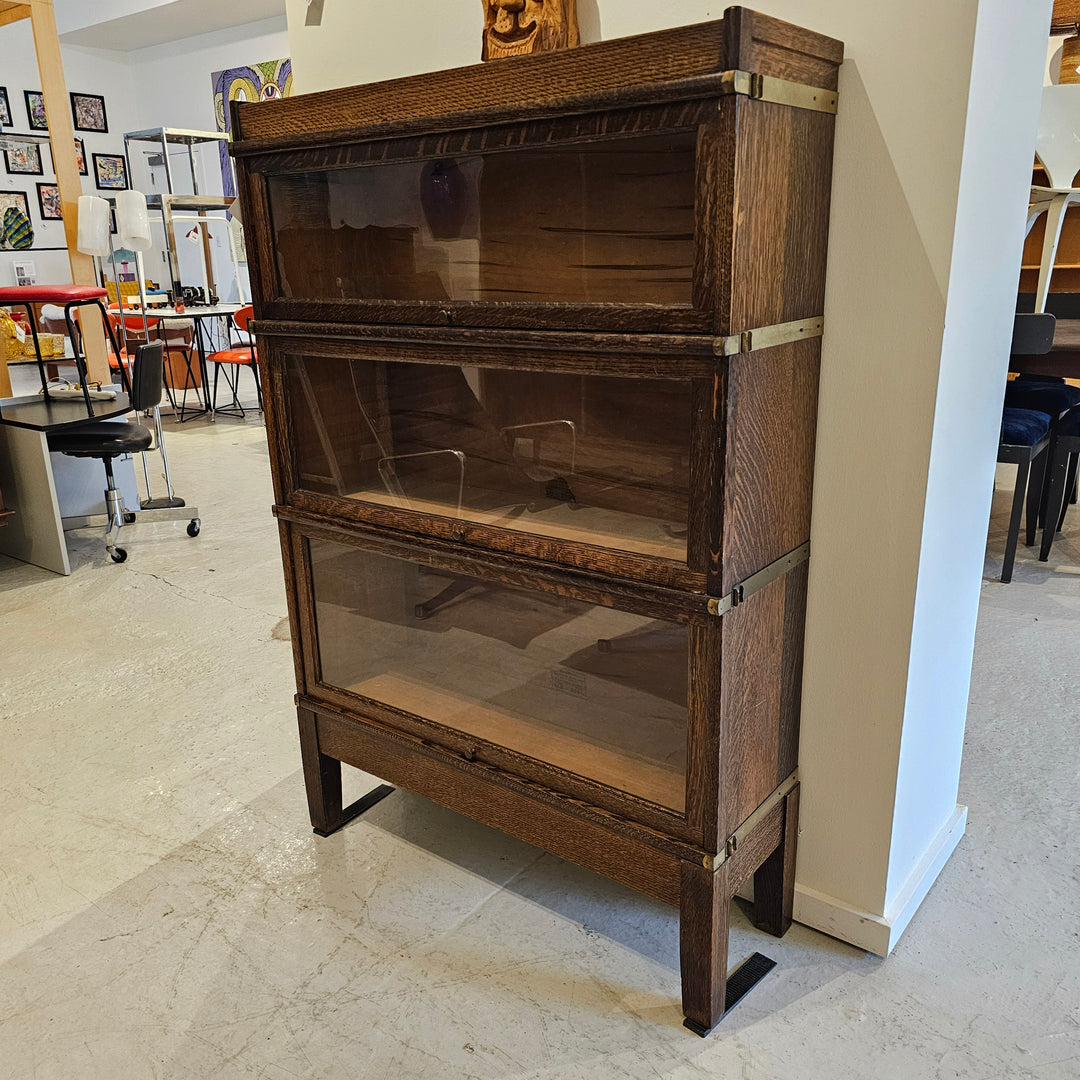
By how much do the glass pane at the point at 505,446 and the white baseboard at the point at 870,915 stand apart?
81 centimetres

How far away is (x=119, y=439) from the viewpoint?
13.1ft

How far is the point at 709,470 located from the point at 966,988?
1.05 meters

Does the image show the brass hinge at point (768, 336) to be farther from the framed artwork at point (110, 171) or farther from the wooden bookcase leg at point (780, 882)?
the framed artwork at point (110, 171)

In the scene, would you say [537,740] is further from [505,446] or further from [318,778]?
[318,778]

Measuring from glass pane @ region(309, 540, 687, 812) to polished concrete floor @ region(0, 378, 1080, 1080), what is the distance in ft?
1.30

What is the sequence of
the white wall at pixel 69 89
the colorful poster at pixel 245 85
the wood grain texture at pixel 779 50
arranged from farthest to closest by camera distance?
the white wall at pixel 69 89 < the colorful poster at pixel 245 85 < the wood grain texture at pixel 779 50

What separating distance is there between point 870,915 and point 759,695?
52 centimetres

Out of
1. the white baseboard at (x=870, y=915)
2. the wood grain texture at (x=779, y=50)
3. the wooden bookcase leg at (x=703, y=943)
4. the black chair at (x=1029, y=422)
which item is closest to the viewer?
the wood grain texture at (x=779, y=50)

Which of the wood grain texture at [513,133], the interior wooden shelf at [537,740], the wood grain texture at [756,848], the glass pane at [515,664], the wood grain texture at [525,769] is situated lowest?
the wood grain texture at [756,848]

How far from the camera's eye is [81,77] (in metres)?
9.73

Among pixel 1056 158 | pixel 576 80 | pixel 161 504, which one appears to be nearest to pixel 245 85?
pixel 161 504

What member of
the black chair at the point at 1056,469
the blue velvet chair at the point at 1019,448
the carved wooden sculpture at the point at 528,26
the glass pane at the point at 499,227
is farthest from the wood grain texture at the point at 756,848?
the black chair at the point at 1056,469

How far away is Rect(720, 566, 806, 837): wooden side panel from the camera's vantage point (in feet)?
4.70

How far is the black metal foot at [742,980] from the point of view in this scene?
1579 mm
